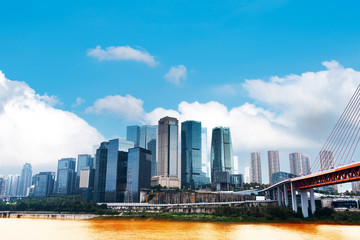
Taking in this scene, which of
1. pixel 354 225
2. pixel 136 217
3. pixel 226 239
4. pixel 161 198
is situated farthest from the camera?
pixel 161 198

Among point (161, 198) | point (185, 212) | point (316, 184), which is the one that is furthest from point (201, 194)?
point (316, 184)

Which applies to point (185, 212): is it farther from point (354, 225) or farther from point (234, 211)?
point (354, 225)

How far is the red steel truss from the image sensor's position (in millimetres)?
69938

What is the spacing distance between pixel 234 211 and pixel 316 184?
33.9 meters

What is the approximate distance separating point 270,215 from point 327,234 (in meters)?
34.4

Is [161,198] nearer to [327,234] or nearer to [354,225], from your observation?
[354,225]

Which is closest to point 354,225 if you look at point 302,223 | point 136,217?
point 302,223

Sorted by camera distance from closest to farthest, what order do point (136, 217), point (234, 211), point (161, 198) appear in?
point (234, 211) < point (136, 217) < point (161, 198)

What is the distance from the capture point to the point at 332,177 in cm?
8088

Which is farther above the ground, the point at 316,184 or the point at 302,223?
the point at 316,184

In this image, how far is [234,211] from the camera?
11338cm

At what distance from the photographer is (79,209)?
181375 mm

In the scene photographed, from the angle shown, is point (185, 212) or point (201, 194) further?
point (201, 194)

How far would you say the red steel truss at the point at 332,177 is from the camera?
229 ft
